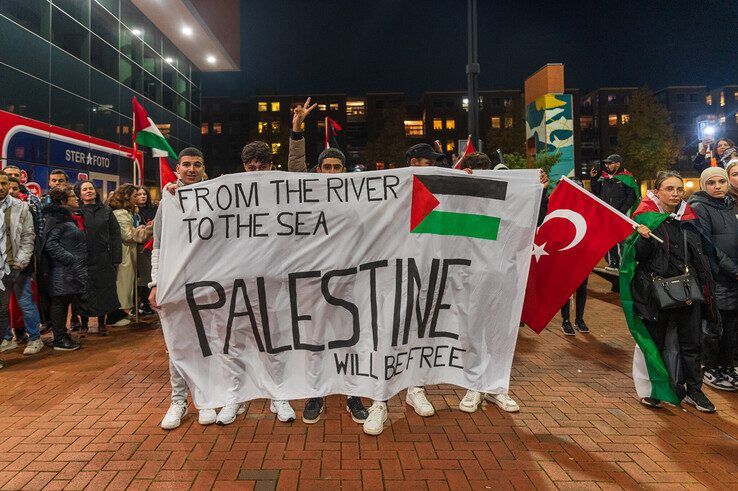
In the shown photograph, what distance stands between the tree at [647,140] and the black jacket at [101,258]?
52.2m

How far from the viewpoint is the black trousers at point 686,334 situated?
427 cm

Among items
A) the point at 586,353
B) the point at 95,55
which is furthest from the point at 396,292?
the point at 95,55

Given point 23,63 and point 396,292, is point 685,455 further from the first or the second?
point 23,63

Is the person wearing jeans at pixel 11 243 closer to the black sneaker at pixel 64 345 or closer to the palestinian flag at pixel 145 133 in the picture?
the black sneaker at pixel 64 345

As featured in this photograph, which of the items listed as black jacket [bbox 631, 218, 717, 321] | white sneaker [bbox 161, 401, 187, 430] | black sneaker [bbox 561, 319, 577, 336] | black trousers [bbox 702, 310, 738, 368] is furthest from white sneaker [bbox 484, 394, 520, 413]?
black sneaker [bbox 561, 319, 577, 336]

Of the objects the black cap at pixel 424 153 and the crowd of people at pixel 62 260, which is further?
the crowd of people at pixel 62 260

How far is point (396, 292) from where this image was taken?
377 centimetres

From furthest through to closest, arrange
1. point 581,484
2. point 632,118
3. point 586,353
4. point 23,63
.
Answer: point 632,118
point 23,63
point 586,353
point 581,484

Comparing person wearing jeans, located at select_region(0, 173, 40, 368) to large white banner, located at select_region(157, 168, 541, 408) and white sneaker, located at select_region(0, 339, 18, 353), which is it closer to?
white sneaker, located at select_region(0, 339, 18, 353)

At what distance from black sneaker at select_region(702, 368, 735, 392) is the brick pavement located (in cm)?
16

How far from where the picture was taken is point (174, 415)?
157 inches

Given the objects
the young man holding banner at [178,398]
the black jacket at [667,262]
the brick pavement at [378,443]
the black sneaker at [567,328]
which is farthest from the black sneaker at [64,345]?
the black sneaker at [567,328]

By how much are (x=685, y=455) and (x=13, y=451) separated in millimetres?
5004

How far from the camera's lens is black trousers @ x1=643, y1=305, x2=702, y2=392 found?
4.27 meters
